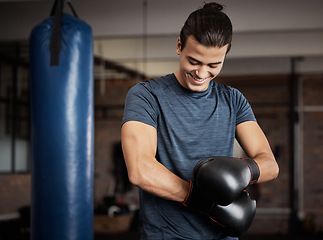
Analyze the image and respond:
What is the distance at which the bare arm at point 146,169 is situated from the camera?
1.30m

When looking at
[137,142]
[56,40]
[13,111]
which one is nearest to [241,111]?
[137,142]

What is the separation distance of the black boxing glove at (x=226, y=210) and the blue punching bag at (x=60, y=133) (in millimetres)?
1623

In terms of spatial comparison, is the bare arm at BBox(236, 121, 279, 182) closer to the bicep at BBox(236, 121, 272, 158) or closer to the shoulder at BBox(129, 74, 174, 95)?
the bicep at BBox(236, 121, 272, 158)

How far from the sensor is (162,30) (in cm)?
492

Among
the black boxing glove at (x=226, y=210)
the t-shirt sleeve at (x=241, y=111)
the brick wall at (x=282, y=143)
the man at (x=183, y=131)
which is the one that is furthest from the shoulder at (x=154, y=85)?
the brick wall at (x=282, y=143)

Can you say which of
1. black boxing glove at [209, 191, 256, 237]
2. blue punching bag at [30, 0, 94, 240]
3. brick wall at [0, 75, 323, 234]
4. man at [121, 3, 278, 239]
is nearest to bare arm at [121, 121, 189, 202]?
man at [121, 3, 278, 239]

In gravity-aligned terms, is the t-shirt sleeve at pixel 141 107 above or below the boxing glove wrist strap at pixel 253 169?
above

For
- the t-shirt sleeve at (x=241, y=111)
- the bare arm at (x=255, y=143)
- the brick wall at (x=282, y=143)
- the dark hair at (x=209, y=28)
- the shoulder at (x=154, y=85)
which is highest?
the dark hair at (x=209, y=28)

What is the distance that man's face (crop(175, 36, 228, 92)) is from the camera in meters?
1.38

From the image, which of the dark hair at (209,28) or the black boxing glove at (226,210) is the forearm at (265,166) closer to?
the black boxing glove at (226,210)

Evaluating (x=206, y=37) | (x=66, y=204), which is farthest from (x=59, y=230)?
(x=206, y=37)

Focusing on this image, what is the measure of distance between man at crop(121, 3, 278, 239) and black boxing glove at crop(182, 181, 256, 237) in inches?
0.7

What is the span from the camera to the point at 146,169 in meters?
1.31

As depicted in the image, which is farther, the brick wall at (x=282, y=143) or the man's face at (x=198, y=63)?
the brick wall at (x=282, y=143)
